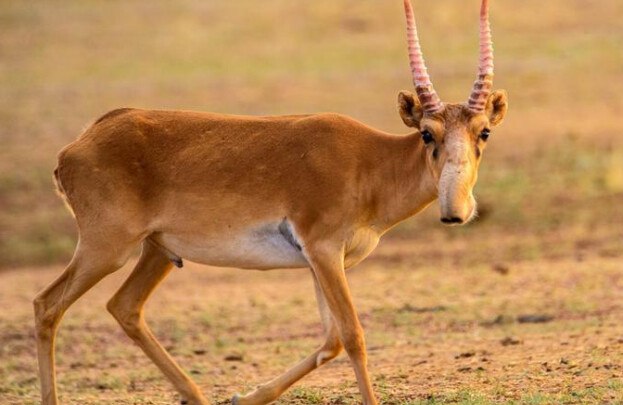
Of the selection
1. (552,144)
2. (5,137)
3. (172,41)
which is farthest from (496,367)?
(172,41)

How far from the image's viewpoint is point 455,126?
32.0ft

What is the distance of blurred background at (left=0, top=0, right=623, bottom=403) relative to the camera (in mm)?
15727

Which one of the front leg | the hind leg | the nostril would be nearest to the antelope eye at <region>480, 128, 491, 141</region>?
the nostril

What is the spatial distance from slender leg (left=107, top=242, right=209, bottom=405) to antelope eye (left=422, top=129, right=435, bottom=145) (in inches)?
94.6

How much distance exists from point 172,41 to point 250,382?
22.9 meters

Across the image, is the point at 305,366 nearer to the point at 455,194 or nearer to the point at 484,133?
the point at 455,194

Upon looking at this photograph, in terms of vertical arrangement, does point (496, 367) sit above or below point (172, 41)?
below

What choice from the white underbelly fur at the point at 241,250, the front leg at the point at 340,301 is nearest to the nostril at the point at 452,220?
the front leg at the point at 340,301

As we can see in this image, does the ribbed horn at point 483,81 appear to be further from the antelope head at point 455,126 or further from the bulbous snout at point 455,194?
the bulbous snout at point 455,194

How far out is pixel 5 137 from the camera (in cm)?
2461

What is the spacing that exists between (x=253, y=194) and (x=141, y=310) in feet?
4.68

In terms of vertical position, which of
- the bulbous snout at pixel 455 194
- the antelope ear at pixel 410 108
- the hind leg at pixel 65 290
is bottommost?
the hind leg at pixel 65 290

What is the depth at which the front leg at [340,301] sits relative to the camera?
10078mm

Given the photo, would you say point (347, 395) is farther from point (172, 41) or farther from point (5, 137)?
point (172, 41)
